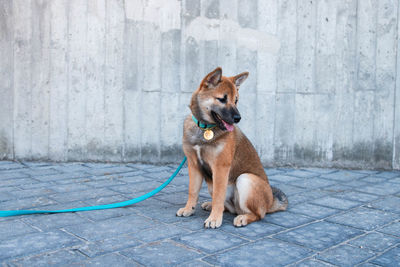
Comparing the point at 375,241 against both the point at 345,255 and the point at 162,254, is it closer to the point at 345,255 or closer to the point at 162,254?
the point at 345,255

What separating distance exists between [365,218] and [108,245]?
2378 mm

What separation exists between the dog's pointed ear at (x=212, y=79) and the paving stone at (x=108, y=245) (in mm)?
1419

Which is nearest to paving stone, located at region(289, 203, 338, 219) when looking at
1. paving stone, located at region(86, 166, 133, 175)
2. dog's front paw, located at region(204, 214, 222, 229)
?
dog's front paw, located at region(204, 214, 222, 229)

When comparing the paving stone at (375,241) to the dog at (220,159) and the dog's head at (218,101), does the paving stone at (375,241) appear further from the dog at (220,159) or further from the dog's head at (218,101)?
the dog's head at (218,101)

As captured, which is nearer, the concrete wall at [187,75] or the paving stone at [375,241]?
the paving stone at [375,241]

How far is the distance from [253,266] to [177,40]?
179 inches

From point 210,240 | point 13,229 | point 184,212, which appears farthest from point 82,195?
point 210,240

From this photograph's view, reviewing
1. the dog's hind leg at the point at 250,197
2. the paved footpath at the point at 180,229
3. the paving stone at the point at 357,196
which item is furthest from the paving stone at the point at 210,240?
the paving stone at the point at 357,196

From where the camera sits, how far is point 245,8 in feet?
20.3

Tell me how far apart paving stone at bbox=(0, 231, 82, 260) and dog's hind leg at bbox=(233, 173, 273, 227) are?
1383 mm

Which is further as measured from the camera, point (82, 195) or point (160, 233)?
point (82, 195)

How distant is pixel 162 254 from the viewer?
2602 mm

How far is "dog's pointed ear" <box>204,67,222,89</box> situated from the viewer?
3.21 metres

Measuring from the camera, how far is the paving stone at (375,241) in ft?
9.28
